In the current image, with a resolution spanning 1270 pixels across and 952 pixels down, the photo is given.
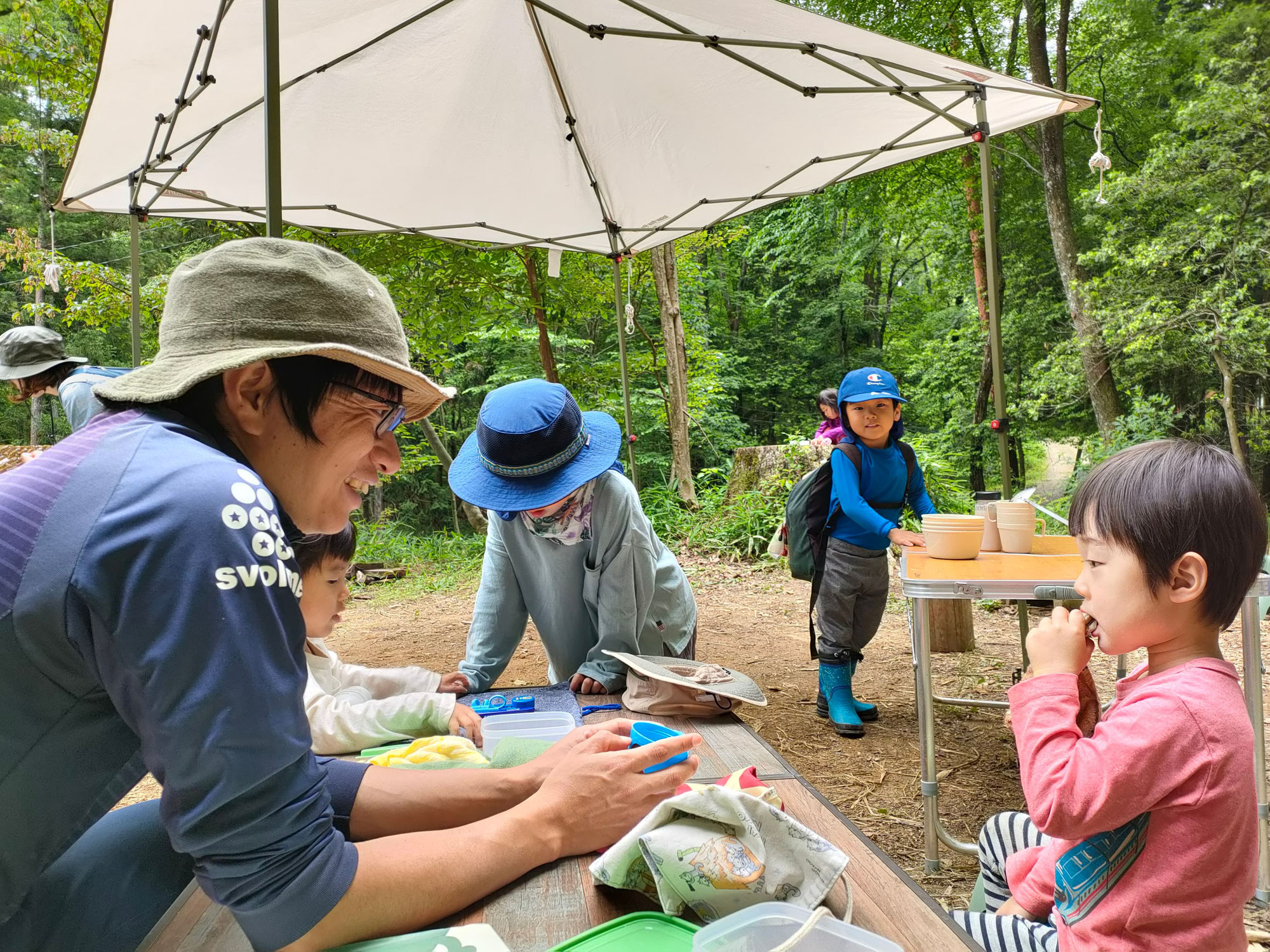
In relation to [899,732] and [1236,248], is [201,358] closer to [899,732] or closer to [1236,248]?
[899,732]

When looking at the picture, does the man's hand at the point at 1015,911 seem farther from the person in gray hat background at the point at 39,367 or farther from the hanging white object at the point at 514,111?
the person in gray hat background at the point at 39,367

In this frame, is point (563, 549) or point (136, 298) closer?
point (563, 549)

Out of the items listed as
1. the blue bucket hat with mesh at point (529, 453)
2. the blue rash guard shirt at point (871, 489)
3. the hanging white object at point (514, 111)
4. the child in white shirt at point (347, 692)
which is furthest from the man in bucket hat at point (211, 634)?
the blue rash guard shirt at point (871, 489)

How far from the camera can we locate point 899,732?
3.94 metres

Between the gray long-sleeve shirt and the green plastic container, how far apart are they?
1422 millimetres

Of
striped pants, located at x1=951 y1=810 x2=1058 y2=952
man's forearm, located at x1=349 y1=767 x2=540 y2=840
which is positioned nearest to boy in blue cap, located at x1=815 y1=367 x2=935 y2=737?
striped pants, located at x1=951 y1=810 x2=1058 y2=952

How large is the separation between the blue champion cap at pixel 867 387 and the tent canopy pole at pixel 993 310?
1.39ft

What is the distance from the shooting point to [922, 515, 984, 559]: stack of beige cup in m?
2.50

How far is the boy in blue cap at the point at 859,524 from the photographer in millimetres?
3840

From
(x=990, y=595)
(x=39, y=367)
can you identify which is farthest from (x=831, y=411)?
(x=39, y=367)

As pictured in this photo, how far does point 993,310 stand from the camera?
12.0 ft

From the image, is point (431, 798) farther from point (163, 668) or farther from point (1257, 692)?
point (1257, 692)

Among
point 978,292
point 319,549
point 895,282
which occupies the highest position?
point 895,282

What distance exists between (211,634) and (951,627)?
530 centimetres
